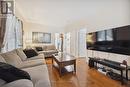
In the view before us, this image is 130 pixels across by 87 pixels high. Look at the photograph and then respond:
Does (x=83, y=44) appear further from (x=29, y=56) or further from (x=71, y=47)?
(x=29, y=56)

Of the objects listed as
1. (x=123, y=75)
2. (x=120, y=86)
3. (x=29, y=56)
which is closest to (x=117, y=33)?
(x=123, y=75)

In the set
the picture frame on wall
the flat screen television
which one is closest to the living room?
the flat screen television

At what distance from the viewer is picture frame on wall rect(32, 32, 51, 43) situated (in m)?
10.0

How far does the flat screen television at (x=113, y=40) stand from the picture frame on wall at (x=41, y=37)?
202 inches

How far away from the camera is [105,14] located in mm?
5312

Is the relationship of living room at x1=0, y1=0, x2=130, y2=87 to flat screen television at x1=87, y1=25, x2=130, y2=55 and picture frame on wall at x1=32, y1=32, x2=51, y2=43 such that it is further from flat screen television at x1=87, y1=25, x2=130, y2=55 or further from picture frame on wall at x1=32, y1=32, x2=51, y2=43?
picture frame on wall at x1=32, y1=32, x2=51, y2=43

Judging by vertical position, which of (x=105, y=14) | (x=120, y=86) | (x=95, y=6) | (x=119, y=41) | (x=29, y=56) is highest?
(x=95, y=6)

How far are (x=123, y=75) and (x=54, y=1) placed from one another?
11.3ft

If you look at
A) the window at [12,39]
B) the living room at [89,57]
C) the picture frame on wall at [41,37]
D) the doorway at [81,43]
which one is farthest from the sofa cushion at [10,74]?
the picture frame on wall at [41,37]

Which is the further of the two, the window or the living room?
the window

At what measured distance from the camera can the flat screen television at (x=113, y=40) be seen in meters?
3.74

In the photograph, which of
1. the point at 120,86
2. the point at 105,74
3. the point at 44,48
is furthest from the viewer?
the point at 44,48

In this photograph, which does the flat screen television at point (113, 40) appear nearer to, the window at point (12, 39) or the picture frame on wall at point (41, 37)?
the window at point (12, 39)

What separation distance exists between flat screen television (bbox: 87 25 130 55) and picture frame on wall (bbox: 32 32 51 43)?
5.12 metres
